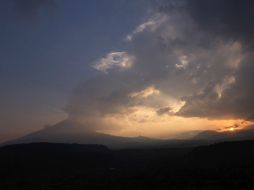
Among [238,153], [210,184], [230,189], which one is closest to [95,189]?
[210,184]

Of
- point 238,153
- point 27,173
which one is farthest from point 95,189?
point 238,153

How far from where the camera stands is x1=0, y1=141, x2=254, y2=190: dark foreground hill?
53.8 metres

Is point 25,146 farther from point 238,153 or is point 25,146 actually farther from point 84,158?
point 238,153

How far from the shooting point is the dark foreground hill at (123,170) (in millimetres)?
53844

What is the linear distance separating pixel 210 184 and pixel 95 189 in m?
17.1

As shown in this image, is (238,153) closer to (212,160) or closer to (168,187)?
(212,160)

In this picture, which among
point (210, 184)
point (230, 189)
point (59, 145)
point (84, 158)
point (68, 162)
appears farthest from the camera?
point (59, 145)

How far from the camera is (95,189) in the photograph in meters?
54.4

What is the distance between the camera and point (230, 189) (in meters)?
44.1

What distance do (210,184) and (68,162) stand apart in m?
70.4

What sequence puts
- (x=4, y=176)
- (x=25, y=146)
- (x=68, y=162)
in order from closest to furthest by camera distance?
1. (x=4, y=176)
2. (x=68, y=162)
3. (x=25, y=146)

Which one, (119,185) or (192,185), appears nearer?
(192,185)

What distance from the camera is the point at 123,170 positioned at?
280 ft

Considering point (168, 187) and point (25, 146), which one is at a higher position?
point (25, 146)
